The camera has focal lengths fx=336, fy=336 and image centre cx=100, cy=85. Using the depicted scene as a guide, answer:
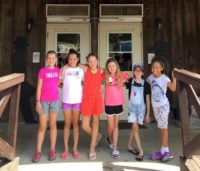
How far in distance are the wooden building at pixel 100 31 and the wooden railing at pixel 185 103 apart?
2.98 m

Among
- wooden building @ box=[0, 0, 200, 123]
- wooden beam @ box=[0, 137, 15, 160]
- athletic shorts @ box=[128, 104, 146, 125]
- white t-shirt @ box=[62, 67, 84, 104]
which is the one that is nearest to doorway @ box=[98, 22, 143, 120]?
wooden building @ box=[0, 0, 200, 123]

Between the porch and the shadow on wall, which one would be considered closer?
the porch

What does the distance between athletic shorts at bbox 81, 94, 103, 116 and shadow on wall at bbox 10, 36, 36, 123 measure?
2801mm

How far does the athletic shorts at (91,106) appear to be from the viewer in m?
4.42

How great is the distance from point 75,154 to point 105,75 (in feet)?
3.73

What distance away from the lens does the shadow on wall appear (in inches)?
275

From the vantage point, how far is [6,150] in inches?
149

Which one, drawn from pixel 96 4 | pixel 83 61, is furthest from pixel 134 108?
pixel 96 4

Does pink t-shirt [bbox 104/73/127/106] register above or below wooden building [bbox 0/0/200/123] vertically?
below

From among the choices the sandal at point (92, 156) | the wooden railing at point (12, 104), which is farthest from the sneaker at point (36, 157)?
the sandal at point (92, 156)

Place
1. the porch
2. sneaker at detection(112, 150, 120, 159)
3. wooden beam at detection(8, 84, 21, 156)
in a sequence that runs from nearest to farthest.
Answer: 1. wooden beam at detection(8, 84, 21, 156)
2. the porch
3. sneaker at detection(112, 150, 120, 159)

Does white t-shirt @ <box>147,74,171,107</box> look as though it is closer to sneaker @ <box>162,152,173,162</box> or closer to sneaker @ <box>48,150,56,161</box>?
sneaker @ <box>162,152,173,162</box>

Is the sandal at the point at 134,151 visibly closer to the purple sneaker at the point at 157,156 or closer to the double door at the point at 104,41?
the purple sneaker at the point at 157,156

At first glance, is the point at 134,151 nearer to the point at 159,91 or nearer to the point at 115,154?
the point at 115,154
